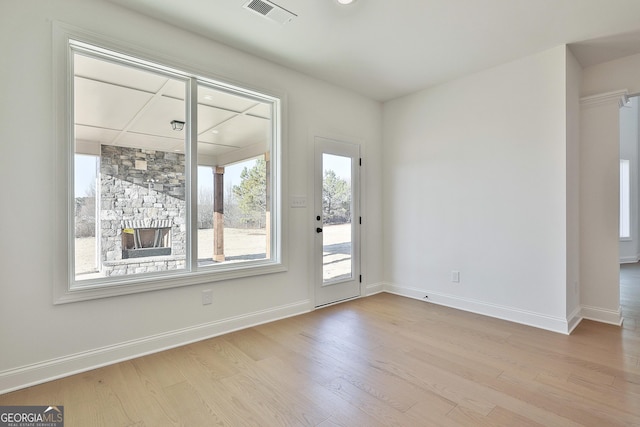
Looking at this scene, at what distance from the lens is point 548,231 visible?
3.26 m

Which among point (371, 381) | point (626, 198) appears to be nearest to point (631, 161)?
point (626, 198)

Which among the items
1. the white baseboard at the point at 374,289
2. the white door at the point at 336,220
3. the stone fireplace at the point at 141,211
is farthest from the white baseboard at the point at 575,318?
the stone fireplace at the point at 141,211

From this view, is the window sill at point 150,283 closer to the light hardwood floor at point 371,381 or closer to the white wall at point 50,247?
the white wall at point 50,247

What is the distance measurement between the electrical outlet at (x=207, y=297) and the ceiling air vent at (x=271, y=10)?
8.37 feet

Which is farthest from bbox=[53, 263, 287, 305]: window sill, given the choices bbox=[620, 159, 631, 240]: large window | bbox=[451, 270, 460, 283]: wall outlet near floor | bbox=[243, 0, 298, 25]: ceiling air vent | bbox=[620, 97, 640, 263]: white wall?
bbox=[620, 97, 640, 263]: white wall

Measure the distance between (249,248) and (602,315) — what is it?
395 cm

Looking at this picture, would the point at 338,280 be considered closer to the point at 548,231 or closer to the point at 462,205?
the point at 462,205

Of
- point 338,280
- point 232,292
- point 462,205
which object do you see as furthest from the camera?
point 338,280

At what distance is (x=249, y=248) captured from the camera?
3.49 metres

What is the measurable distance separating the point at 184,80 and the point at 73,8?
2.95ft

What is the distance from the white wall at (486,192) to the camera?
3229 mm

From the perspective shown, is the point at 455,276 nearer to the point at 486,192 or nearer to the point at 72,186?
the point at 486,192

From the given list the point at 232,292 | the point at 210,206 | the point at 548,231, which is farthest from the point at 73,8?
the point at 548,231

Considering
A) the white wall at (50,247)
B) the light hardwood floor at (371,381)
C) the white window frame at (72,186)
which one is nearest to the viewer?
the light hardwood floor at (371,381)
